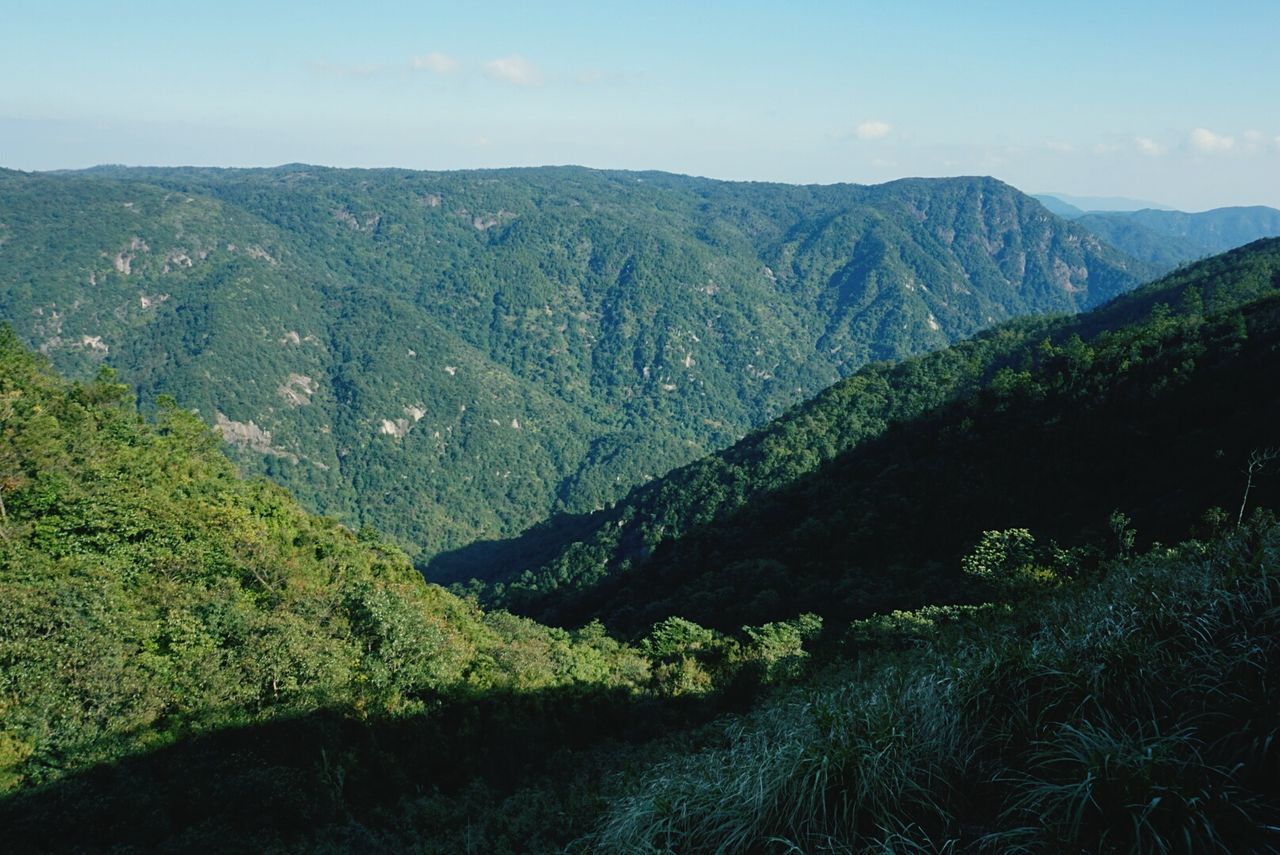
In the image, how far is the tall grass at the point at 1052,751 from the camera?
6.28m

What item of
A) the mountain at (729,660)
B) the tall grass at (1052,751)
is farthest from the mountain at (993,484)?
the tall grass at (1052,751)

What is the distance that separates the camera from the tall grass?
628 cm

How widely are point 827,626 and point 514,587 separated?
261 feet

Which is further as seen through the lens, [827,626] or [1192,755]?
[827,626]

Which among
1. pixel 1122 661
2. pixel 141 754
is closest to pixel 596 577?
pixel 141 754

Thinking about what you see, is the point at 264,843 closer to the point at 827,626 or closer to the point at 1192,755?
the point at 1192,755

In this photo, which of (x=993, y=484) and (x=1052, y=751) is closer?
(x=1052, y=751)

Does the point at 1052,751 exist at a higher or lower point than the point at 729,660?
higher

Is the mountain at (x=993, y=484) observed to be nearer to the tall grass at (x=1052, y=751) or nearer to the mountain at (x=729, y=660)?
the mountain at (x=729, y=660)

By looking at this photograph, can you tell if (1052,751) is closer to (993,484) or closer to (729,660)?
(729,660)

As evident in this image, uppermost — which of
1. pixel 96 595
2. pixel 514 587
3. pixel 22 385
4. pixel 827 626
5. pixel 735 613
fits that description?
pixel 22 385

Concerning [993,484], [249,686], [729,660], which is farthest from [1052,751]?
[993,484]

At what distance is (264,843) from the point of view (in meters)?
16.3

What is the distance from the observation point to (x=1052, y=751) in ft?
23.6
